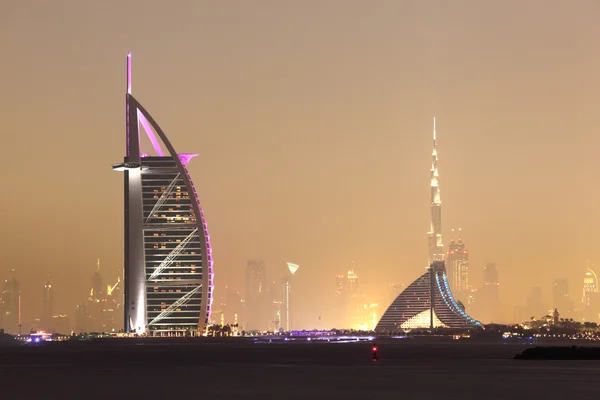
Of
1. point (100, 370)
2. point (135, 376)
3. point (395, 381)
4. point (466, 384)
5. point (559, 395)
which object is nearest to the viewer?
point (559, 395)

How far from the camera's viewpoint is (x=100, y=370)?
113875 mm

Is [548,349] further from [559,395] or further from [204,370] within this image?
[559,395]

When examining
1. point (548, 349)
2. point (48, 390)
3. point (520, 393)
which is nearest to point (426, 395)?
point (520, 393)

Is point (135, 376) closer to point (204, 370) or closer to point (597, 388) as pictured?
point (204, 370)

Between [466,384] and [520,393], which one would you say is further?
[466,384]

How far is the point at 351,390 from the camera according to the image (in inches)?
3115

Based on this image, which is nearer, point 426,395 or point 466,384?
point 426,395

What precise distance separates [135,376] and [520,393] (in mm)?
37699

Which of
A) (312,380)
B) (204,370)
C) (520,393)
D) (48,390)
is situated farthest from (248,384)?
(204,370)

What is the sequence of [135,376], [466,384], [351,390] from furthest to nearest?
[135,376] → [466,384] → [351,390]

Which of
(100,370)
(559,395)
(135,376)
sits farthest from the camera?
(100,370)

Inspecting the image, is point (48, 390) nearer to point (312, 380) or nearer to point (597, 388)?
point (312, 380)

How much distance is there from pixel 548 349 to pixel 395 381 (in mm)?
72978

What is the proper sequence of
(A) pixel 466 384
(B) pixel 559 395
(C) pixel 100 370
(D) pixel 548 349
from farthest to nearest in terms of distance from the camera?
(D) pixel 548 349 < (C) pixel 100 370 < (A) pixel 466 384 < (B) pixel 559 395
